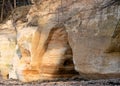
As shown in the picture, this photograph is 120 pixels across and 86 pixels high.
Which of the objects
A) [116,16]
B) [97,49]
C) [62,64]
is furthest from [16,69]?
[116,16]

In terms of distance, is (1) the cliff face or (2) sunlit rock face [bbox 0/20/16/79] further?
(2) sunlit rock face [bbox 0/20/16/79]

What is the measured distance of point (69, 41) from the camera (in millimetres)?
11094

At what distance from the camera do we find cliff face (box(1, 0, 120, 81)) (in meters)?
9.92

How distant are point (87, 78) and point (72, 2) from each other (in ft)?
6.85

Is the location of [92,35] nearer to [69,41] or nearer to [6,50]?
[69,41]

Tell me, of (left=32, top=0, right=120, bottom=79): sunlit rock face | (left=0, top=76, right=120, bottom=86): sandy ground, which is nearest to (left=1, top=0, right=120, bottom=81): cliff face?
(left=32, top=0, right=120, bottom=79): sunlit rock face

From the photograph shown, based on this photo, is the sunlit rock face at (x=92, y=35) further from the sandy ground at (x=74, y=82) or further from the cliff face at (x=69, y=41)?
the sandy ground at (x=74, y=82)

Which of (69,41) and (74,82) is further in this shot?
(69,41)

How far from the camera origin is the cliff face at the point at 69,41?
992cm

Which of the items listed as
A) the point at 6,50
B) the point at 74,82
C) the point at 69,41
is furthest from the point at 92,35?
the point at 6,50

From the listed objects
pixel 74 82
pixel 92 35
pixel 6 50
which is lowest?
pixel 6 50

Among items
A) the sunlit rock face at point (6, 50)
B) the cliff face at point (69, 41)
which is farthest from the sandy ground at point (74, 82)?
the sunlit rock face at point (6, 50)

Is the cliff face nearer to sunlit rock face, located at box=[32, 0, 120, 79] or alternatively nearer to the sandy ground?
sunlit rock face, located at box=[32, 0, 120, 79]

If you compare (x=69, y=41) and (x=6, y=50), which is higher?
(x=69, y=41)
